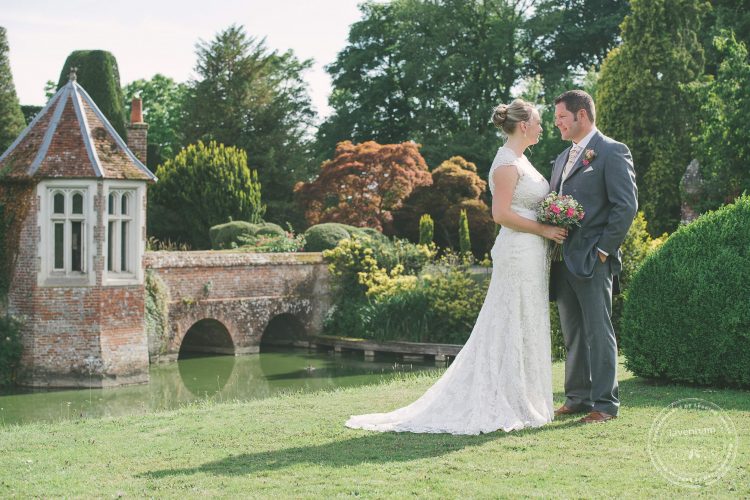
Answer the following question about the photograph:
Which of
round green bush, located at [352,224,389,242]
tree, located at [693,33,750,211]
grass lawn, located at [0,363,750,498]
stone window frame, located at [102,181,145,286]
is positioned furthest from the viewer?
round green bush, located at [352,224,389,242]

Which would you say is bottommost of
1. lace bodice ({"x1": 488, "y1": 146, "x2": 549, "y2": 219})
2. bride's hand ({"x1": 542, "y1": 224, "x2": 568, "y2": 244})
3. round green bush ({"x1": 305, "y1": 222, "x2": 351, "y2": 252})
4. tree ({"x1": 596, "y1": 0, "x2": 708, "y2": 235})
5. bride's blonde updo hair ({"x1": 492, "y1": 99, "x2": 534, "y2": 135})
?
bride's hand ({"x1": 542, "y1": 224, "x2": 568, "y2": 244})

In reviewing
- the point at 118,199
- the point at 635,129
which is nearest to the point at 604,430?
the point at 118,199

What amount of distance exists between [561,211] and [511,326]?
825 mm

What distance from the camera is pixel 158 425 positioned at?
265 inches

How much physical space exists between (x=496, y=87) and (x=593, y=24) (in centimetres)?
465

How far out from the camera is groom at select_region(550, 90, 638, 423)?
5.55m

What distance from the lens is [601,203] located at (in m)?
5.68

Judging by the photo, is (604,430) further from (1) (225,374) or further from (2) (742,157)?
(2) (742,157)

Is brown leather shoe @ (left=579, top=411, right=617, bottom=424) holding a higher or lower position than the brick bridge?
lower

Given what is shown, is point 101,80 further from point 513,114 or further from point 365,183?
point 513,114

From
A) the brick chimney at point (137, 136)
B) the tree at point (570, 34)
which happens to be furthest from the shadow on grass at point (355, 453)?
the tree at point (570, 34)

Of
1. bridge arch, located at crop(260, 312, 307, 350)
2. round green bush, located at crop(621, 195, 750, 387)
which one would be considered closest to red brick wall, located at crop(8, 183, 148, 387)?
bridge arch, located at crop(260, 312, 307, 350)

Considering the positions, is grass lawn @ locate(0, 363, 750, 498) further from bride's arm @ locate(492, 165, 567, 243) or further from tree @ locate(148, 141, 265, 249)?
tree @ locate(148, 141, 265, 249)

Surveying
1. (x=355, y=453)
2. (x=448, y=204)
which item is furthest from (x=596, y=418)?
(x=448, y=204)
